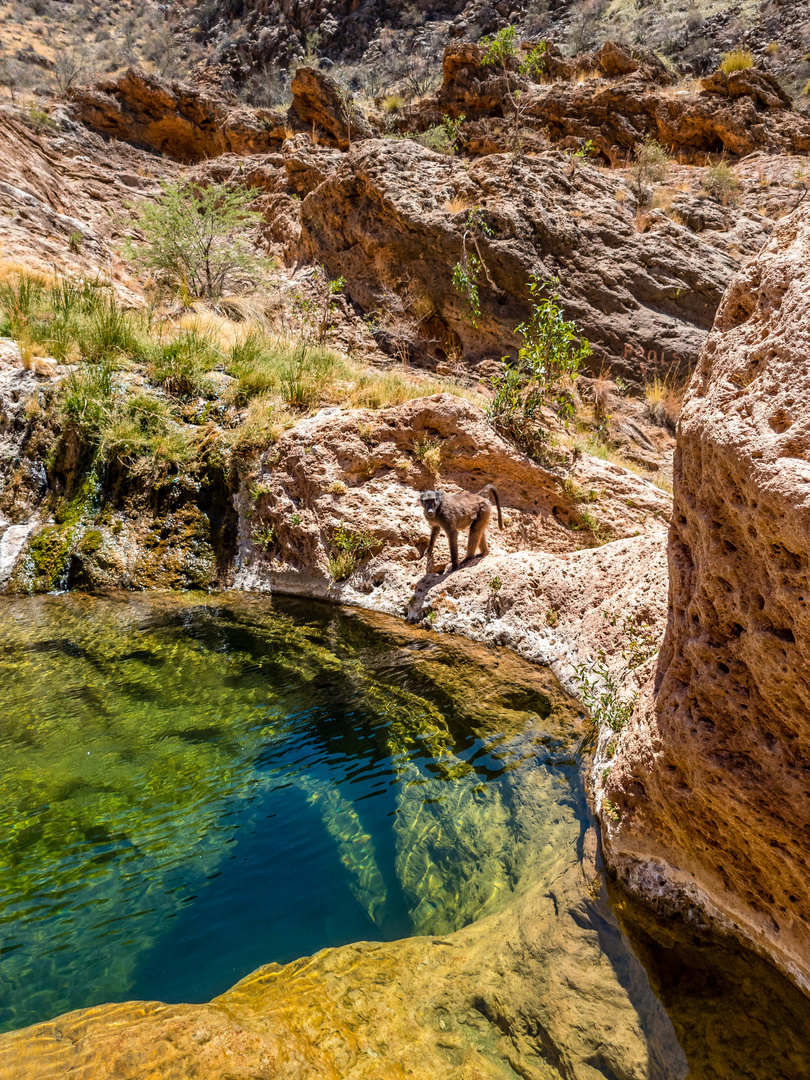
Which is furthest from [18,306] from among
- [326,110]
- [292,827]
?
[326,110]

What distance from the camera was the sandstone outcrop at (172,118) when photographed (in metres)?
15.9

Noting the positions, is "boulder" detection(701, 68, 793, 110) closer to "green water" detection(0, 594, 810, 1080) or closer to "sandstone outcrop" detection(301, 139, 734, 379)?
"sandstone outcrop" detection(301, 139, 734, 379)

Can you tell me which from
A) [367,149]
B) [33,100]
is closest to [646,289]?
[367,149]

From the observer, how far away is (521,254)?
1027cm

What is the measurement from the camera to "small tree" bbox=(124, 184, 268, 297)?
37.5ft

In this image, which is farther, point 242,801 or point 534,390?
point 534,390

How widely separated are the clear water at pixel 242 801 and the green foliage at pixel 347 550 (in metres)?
1.37

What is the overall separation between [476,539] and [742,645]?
4126 millimetres

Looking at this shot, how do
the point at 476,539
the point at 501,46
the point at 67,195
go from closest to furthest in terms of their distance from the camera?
1. the point at 476,539
2. the point at 501,46
3. the point at 67,195

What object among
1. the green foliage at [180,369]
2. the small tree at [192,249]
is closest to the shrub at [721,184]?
the small tree at [192,249]

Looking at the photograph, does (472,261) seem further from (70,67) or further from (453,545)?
(70,67)

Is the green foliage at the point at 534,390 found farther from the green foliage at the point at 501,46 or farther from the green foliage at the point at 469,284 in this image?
the green foliage at the point at 501,46

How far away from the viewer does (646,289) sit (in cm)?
1054

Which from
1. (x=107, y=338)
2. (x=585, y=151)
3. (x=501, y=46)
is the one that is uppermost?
(x=501, y=46)
